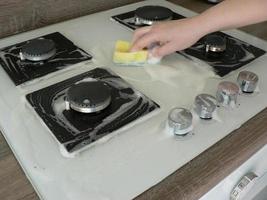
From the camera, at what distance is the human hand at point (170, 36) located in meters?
0.68

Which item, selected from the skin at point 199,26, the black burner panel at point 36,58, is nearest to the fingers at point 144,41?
the skin at point 199,26

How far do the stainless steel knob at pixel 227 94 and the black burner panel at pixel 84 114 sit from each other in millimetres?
119

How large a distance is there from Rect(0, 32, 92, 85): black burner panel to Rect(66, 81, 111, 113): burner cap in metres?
0.13

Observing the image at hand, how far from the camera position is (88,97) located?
55 cm

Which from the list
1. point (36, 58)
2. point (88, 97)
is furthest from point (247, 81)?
point (36, 58)

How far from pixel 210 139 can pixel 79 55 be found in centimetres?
36

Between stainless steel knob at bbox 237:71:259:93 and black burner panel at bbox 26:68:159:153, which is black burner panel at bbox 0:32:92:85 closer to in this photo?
black burner panel at bbox 26:68:159:153

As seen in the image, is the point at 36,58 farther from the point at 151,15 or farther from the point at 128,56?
the point at 151,15

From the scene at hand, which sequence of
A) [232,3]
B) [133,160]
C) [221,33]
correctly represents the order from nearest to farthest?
[133,160] < [232,3] < [221,33]

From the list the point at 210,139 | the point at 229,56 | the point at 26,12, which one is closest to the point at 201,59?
the point at 229,56

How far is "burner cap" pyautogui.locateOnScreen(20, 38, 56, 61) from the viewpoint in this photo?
26.9 inches

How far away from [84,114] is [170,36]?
26 centimetres

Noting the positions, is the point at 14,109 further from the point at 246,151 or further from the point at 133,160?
the point at 246,151

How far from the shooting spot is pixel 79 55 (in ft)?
2.39
